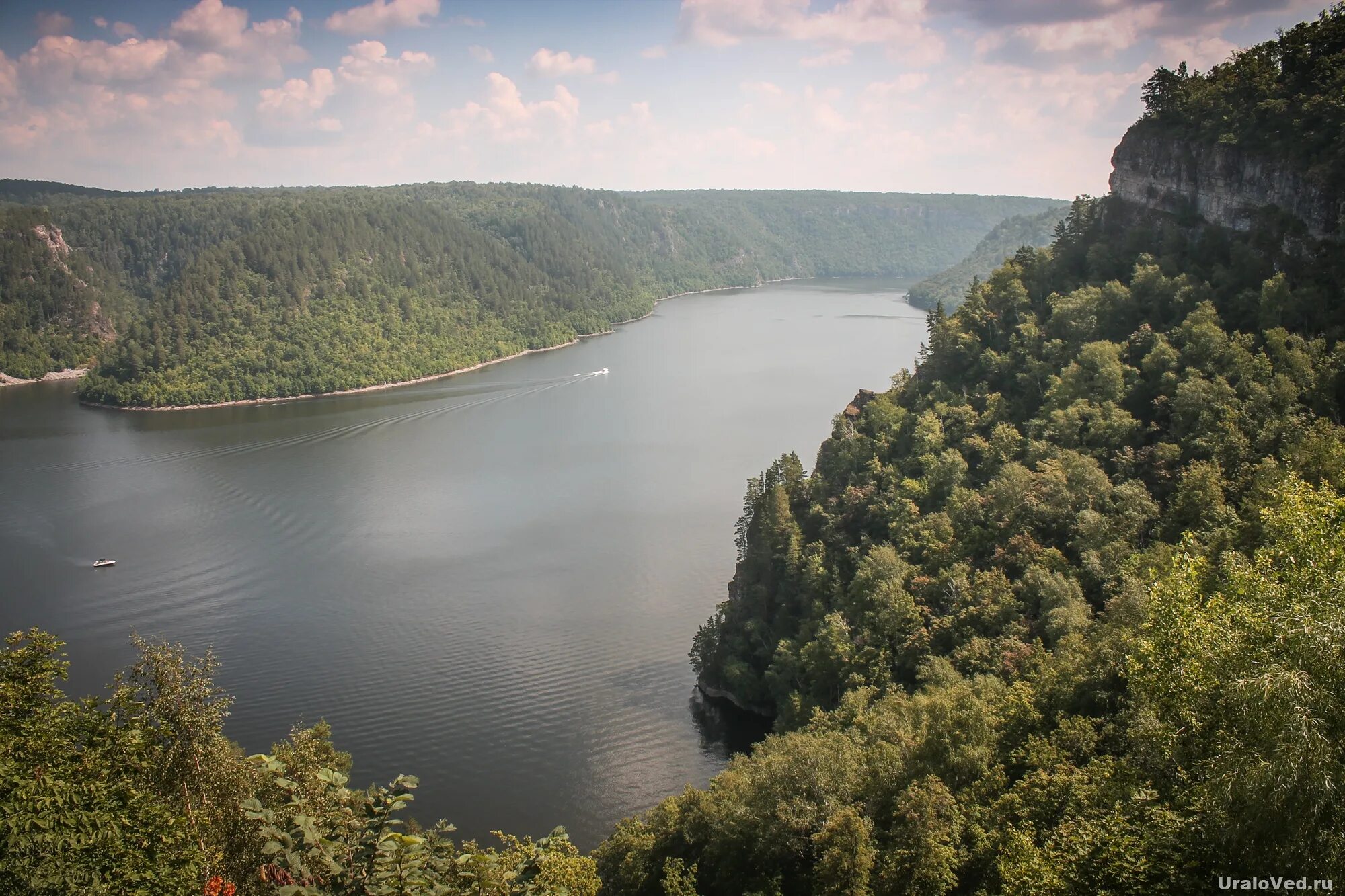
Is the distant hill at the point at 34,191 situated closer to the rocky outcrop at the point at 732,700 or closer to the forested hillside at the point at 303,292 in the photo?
the forested hillside at the point at 303,292

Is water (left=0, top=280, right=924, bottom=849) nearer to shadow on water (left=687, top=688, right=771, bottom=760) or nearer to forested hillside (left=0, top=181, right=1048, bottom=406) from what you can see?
shadow on water (left=687, top=688, right=771, bottom=760)

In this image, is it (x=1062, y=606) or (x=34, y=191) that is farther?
(x=34, y=191)

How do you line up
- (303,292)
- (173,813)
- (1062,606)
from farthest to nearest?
(303,292), (1062,606), (173,813)

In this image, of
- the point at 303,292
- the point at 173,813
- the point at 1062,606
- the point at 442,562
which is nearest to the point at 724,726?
the point at 1062,606

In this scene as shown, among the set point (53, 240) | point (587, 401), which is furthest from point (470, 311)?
point (53, 240)

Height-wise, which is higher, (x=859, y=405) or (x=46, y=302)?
(x=46, y=302)

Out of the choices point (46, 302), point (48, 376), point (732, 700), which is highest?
point (46, 302)

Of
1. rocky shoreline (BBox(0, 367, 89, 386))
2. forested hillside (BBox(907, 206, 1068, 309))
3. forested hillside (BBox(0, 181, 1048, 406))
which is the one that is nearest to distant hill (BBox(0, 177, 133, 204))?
forested hillside (BBox(0, 181, 1048, 406))

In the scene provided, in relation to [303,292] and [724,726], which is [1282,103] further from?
[303,292]
